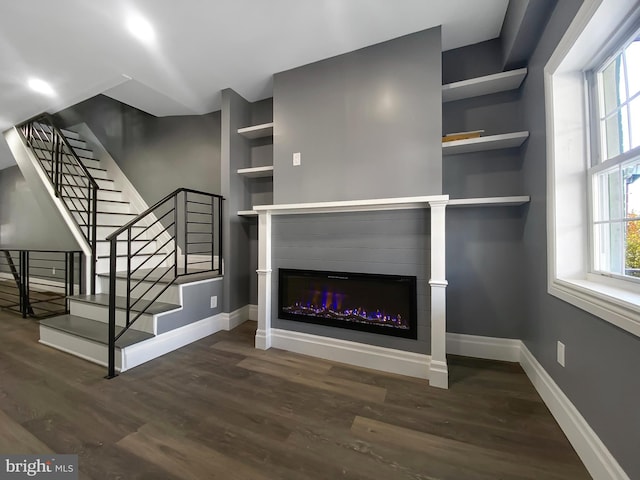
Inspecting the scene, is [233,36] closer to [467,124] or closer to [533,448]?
[467,124]

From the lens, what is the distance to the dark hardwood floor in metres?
1.15

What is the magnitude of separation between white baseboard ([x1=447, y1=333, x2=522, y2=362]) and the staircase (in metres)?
2.40

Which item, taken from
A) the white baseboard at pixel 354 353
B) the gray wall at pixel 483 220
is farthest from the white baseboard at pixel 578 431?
the white baseboard at pixel 354 353

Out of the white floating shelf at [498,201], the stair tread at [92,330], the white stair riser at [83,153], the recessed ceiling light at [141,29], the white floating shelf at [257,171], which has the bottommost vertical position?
the stair tread at [92,330]

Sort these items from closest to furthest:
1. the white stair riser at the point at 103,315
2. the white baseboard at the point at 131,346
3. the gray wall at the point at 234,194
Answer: the white baseboard at the point at 131,346, the white stair riser at the point at 103,315, the gray wall at the point at 234,194

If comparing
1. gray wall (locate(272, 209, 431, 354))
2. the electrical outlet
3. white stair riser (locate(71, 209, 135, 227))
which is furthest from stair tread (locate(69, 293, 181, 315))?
the electrical outlet

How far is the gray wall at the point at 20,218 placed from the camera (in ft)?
16.7

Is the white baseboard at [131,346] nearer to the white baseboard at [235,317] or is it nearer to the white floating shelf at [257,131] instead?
the white baseboard at [235,317]

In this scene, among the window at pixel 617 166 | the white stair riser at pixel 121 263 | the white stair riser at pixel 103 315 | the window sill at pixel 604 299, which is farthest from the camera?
the white stair riser at pixel 121 263

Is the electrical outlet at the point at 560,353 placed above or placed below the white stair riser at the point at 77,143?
below

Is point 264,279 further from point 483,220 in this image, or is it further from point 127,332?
point 483,220

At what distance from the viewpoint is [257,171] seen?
9.36 ft

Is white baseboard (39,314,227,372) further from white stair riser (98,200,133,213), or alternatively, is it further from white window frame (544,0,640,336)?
white window frame (544,0,640,336)

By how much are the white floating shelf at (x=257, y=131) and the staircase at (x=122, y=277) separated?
826 mm
